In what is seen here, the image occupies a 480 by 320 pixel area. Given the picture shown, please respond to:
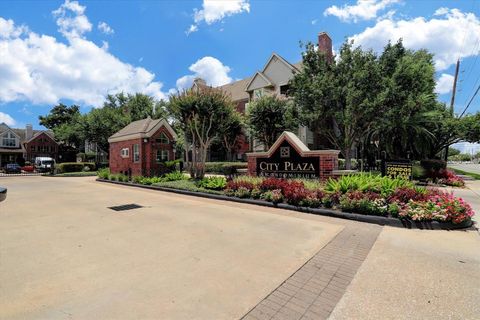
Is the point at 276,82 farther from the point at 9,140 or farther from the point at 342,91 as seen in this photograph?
the point at 9,140

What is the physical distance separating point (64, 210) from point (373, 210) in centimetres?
950

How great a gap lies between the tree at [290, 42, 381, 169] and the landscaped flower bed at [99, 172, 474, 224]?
873 cm

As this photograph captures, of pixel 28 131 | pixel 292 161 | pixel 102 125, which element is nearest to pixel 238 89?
pixel 102 125

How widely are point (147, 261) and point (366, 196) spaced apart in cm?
615

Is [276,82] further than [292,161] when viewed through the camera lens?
Yes

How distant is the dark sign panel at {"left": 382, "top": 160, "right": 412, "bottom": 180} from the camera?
11.2 metres

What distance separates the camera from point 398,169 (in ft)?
37.5

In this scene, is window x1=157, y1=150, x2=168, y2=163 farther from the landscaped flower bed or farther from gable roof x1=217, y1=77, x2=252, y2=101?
gable roof x1=217, y1=77, x2=252, y2=101

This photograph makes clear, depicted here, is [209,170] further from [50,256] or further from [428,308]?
[428,308]

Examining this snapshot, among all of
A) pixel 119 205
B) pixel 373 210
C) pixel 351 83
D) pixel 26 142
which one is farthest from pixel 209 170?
pixel 26 142

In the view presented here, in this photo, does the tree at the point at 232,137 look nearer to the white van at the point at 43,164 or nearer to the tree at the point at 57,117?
the white van at the point at 43,164

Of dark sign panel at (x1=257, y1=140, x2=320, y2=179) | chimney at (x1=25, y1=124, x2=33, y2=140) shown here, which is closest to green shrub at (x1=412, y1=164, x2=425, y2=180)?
dark sign panel at (x1=257, y1=140, x2=320, y2=179)

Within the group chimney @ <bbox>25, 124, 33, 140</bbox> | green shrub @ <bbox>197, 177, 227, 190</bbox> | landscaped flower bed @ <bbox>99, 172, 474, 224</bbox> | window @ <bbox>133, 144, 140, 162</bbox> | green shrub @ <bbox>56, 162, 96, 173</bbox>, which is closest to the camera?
landscaped flower bed @ <bbox>99, 172, 474, 224</bbox>

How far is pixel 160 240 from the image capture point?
210 inches
